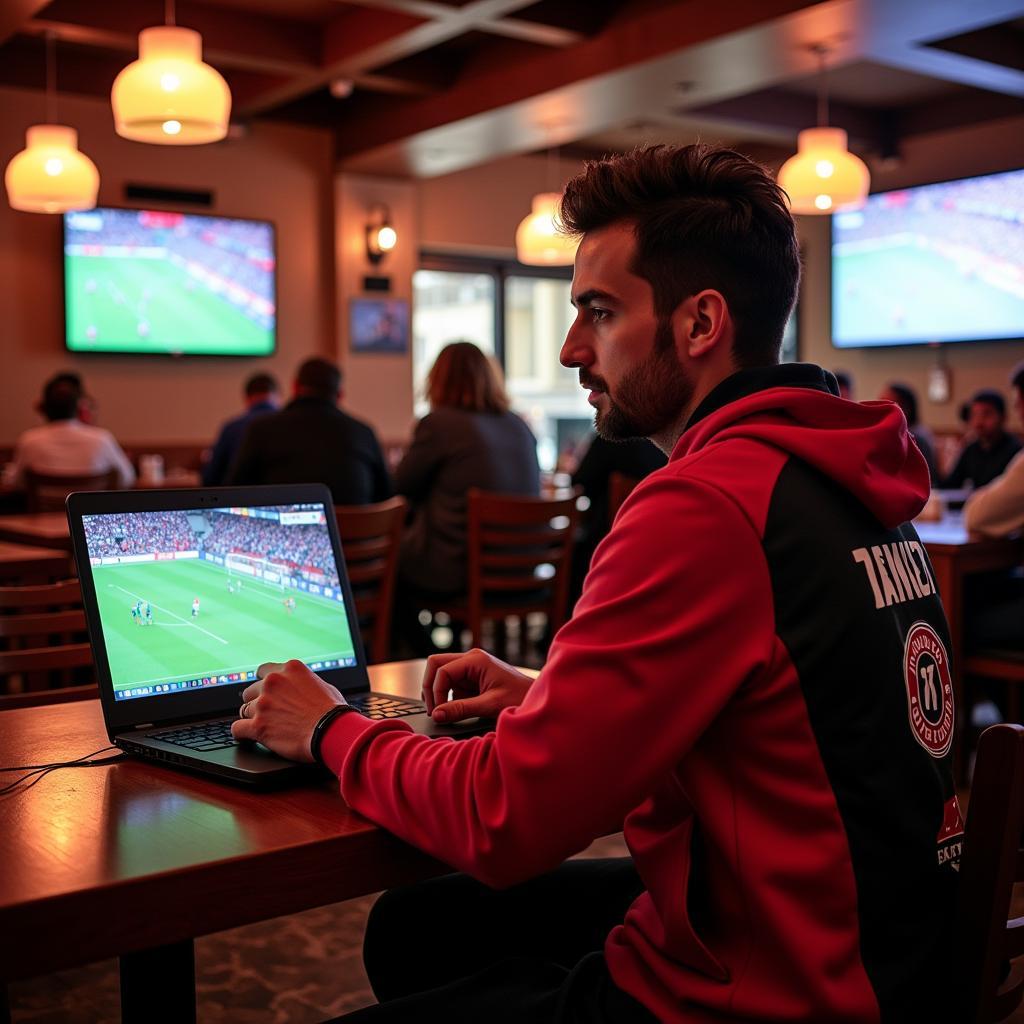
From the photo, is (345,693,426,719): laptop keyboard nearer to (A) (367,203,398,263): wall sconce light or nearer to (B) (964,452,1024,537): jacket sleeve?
(B) (964,452,1024,537): jacket sleeve

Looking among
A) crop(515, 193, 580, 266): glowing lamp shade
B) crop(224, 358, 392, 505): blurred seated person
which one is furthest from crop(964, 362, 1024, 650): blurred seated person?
crop(515, 193, 580, 266): glowing lamp shade


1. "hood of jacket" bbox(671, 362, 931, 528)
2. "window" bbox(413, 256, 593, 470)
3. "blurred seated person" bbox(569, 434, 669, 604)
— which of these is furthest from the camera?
"window" bbox(413, 256, 593, 470)

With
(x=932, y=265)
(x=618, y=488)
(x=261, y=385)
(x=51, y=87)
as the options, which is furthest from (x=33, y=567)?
(x=932, y=265)

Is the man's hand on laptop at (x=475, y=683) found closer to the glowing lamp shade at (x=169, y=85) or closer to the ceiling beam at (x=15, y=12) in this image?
the glowing lamp shade at (x=169, y=85)

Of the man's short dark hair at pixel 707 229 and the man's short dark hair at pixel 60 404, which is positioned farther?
the man's short dark hair at pixel 60 404

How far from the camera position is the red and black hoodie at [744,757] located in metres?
0.93

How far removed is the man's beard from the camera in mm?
1169

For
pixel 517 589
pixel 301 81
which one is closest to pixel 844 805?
pixel 517 589

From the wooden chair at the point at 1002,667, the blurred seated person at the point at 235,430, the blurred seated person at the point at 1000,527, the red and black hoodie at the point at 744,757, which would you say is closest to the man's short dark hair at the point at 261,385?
the blurred seated person at the point at 235,430

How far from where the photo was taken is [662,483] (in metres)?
0.98

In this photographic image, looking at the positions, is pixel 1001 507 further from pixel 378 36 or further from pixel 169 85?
pixel 378 36

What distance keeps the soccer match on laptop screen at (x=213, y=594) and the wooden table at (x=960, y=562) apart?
221cm

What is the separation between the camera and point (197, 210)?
7.20 metres

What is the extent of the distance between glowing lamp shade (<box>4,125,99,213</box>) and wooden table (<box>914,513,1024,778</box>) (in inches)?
146
